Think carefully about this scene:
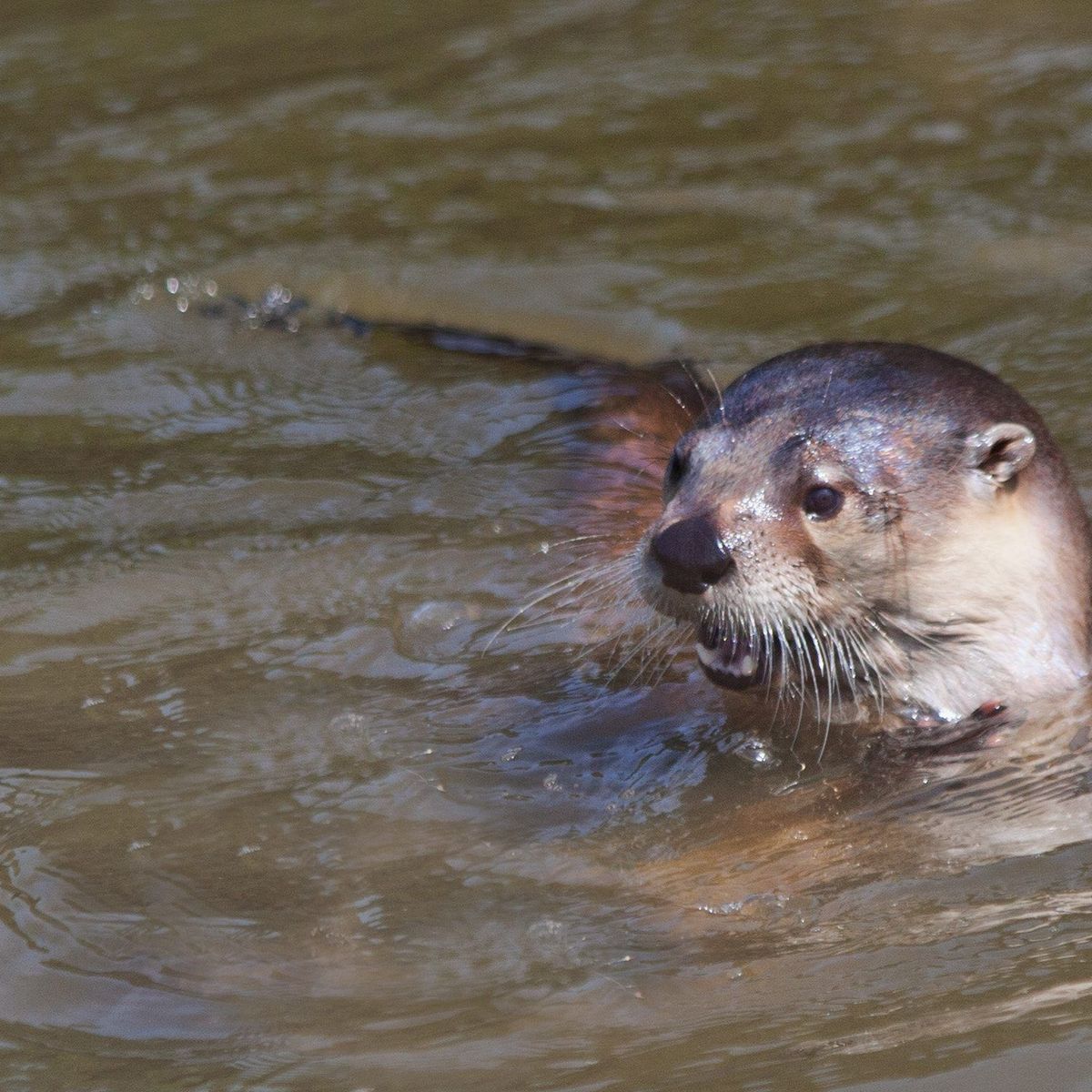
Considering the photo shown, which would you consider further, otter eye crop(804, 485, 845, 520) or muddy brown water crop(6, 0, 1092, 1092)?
otter eye crop(804, 485, 845, 520)

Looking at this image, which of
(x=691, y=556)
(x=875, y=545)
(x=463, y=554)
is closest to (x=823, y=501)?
(x=875, y=545)

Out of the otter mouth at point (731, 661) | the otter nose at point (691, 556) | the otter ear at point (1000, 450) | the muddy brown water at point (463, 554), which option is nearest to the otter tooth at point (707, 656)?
the otter mouth at point (731, 661)

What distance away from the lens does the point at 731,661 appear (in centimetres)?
331

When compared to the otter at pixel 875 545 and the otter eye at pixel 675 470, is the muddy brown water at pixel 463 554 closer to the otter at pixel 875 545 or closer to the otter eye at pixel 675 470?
the otter at pixel 875 545

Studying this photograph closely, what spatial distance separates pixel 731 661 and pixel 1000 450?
577mm

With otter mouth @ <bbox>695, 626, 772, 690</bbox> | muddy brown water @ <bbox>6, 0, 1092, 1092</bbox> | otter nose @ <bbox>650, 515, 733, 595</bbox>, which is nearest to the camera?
muddy brown water @ <bbox>6, 0, 1092, 1092</bbox>

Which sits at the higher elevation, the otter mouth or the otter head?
the otter head

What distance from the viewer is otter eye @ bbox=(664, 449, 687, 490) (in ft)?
10.9

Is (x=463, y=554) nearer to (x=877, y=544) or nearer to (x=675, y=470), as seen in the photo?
(x=675, y=470)

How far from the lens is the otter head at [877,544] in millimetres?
3125

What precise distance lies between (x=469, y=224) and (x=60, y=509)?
195 centimetres

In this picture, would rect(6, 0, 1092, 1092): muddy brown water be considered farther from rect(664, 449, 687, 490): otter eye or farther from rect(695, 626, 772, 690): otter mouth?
rect(664, 449, 687, 490): otter eye

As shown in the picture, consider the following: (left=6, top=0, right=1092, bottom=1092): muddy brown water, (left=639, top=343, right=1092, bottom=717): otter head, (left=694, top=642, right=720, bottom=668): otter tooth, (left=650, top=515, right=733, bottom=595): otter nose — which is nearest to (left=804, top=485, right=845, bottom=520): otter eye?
(left=639, top=343, right=1092, bottom=717): otter head

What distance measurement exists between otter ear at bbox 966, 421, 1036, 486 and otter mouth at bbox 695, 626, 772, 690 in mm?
483
